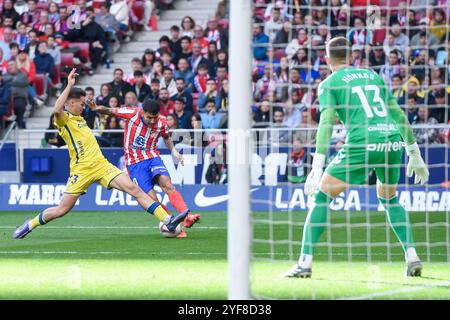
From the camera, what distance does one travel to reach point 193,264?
10.9 metres

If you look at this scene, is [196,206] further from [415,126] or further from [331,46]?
[331,46]

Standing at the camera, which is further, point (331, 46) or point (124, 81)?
point (124, 81)

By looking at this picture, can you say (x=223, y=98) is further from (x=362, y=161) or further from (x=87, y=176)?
(x=362, y=161)

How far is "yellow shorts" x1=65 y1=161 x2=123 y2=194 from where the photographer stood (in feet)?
44.6

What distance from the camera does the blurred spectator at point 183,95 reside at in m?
21.1

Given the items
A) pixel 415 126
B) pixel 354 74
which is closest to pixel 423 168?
pixel 354 74

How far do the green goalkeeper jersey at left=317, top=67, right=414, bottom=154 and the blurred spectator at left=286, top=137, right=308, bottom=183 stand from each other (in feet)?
26.9

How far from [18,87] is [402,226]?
14689mm

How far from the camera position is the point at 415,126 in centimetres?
1767

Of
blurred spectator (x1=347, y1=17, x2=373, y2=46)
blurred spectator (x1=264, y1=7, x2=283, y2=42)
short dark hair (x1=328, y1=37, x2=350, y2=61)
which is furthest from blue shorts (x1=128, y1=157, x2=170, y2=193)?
blurred spectator (x1=264, y1=7, x2=283, y2=42)

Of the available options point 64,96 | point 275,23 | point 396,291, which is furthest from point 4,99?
point 396,291

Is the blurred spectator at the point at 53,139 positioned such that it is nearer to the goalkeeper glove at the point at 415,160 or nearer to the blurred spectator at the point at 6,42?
the blurred spectator at the point at 6,42

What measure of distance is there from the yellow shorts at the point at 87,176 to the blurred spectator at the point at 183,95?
7.46 m
